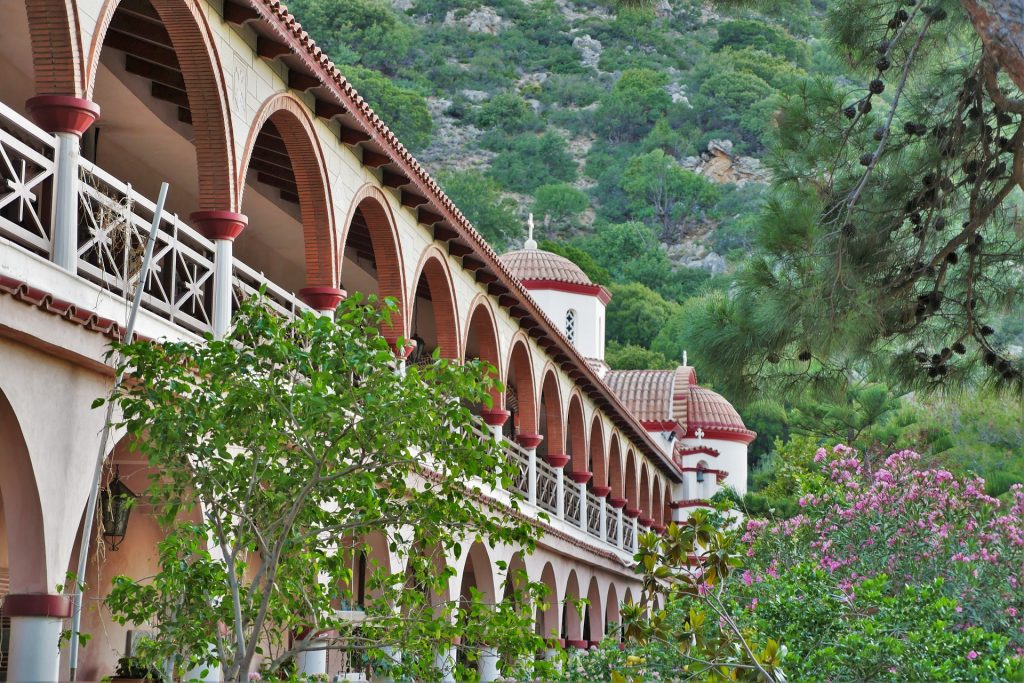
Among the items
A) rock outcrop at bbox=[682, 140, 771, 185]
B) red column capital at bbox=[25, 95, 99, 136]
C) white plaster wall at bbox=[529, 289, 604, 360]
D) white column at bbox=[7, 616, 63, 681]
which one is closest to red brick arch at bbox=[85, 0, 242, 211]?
red column capital at bbox=[25, 95, 99, 136]

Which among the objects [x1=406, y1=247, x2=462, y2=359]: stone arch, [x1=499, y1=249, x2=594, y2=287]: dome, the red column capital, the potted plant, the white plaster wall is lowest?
the potted plant

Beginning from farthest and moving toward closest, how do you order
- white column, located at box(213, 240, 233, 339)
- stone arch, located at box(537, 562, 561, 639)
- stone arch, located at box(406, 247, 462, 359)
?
1. stone arch, located at box(537, 562, 561, 639)
2. stone arch, located at box(406, 247, 462, 359)
3. white column, located at box(213, 240, 233, 339)

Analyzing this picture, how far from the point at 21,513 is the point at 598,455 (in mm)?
22378

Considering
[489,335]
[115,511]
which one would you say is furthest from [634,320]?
[115,511]

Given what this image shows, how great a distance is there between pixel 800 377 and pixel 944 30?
303 centimetres

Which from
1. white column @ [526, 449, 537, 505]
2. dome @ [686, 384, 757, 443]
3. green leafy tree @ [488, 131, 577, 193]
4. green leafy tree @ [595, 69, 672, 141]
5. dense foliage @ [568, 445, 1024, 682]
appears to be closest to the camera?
dense foliage @ [568, 445, 1024, 682]

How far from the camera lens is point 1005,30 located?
894cm

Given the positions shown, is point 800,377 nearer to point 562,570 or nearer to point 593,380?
point 562,570

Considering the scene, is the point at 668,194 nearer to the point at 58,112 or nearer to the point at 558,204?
the point at 558,204

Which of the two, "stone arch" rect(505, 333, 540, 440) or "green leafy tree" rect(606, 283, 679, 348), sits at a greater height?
"green leafy tree" rect(606, 283, 679, 348)

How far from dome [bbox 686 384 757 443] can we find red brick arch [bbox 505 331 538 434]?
793 inches

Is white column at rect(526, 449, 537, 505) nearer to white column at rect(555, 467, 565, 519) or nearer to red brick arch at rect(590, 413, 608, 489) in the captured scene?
white column at rect(555, 467, 565, 519)

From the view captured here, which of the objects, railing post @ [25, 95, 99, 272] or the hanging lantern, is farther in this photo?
Answer: the hanging lantern

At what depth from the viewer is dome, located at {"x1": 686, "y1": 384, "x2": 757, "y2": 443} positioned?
43188 millimetres
